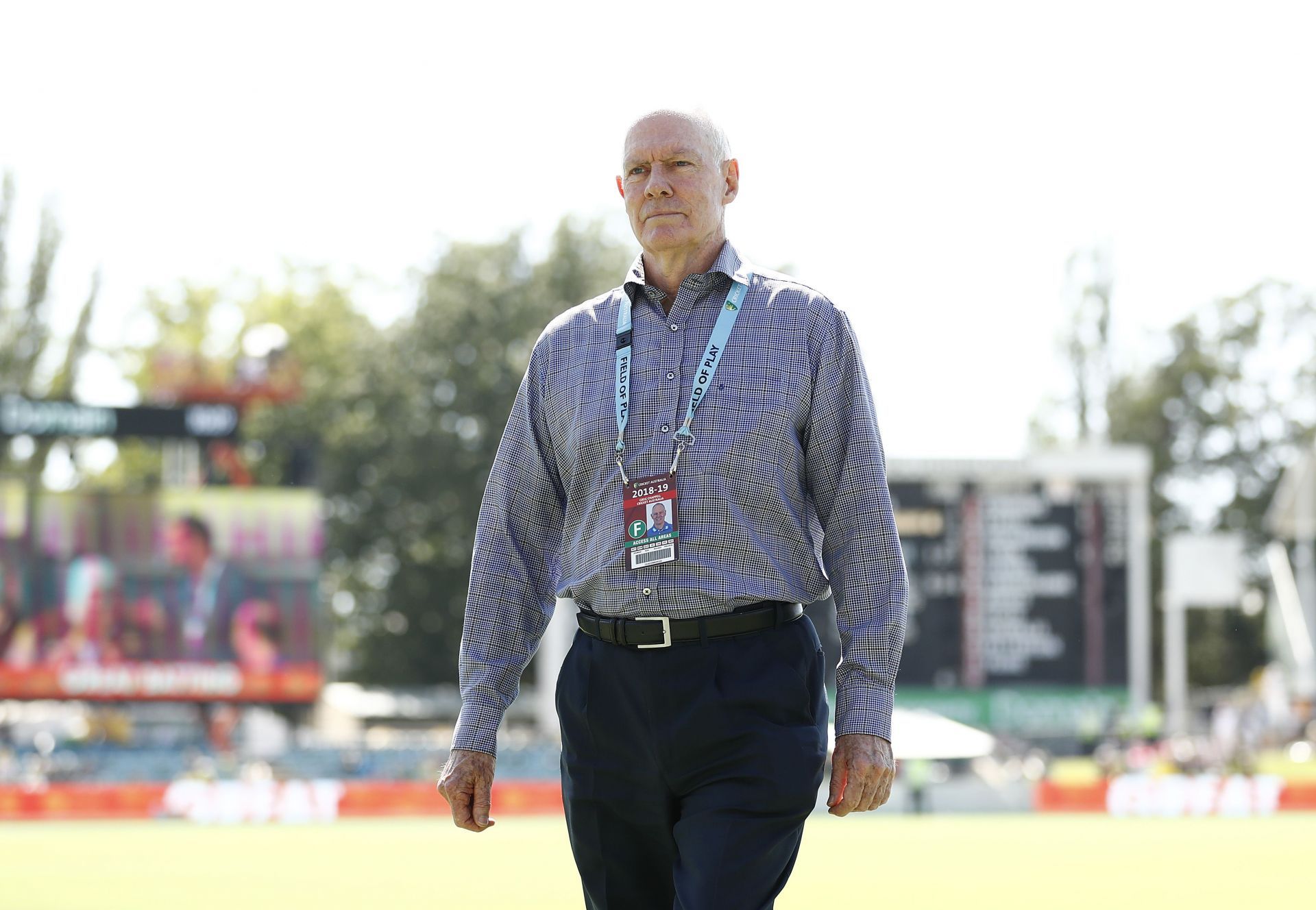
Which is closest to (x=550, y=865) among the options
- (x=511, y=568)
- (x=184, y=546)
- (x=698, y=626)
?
(x=511, y=568)

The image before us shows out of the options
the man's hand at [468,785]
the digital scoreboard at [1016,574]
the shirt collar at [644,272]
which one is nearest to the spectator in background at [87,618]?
the digital scoreboard at [1016,574]

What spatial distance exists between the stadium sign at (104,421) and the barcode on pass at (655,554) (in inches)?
1079

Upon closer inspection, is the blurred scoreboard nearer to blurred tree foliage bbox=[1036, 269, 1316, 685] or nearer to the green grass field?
the green grass field

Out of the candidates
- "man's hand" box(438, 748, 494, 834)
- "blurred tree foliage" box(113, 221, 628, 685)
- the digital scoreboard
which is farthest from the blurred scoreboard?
"man's hand" box(438, 748, 494, 834)

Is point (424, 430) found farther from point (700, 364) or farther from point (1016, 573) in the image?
point (700, 364)

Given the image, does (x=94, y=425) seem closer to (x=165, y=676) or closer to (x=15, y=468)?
(x=165, y=676)

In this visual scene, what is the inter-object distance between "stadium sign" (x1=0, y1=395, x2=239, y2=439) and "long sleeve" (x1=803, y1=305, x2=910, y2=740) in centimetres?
2743

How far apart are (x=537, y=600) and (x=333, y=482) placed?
154ft

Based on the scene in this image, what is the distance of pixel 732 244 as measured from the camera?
3.69 meters

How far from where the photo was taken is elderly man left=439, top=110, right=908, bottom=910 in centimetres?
332

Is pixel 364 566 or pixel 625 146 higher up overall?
pixel 625 146

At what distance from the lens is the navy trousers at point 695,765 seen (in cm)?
330

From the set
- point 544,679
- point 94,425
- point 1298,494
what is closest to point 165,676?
point 94,425

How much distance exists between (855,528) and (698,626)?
336mm
